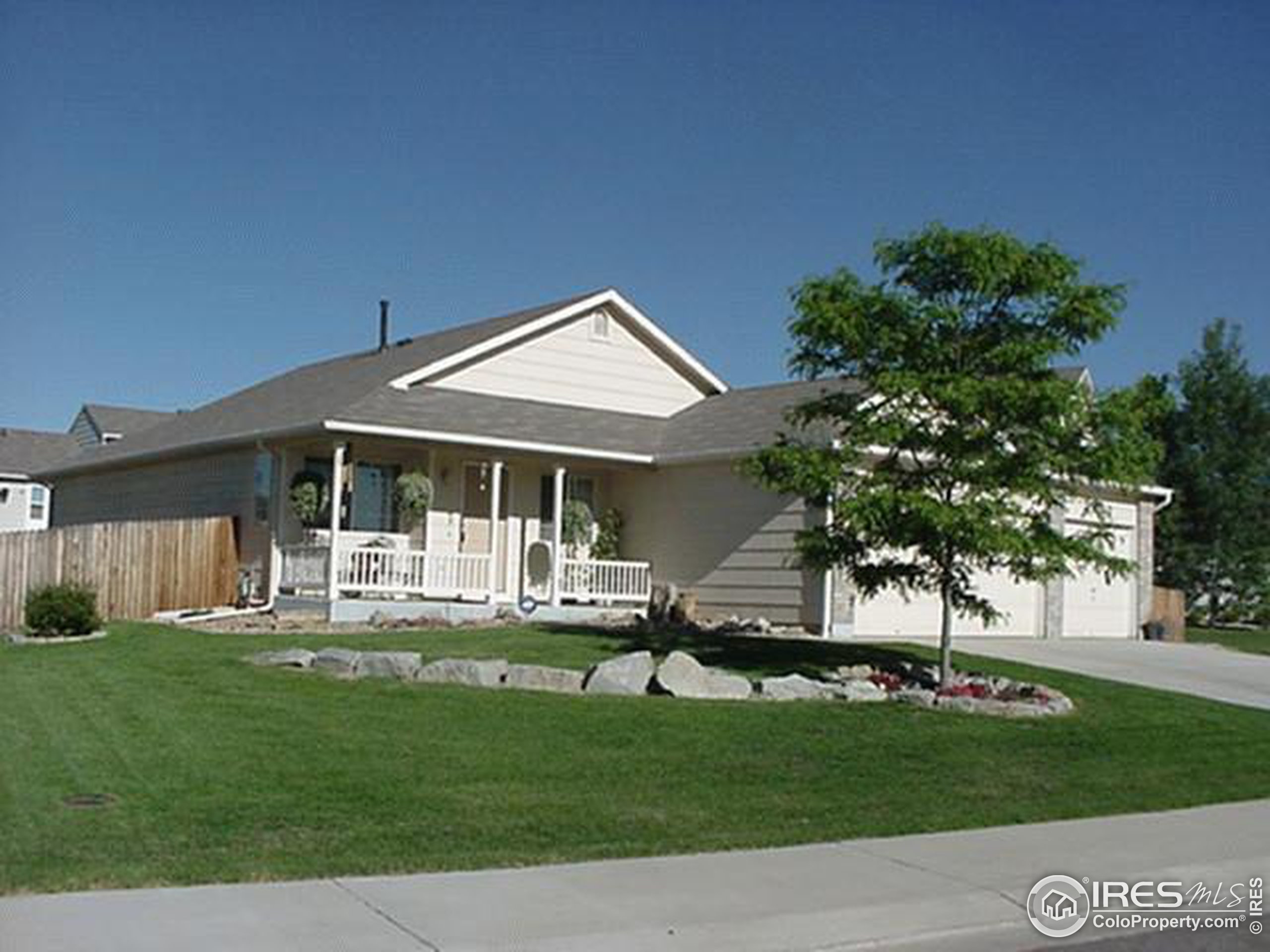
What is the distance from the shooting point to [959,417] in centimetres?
1642

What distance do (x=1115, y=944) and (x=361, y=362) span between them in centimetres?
2450

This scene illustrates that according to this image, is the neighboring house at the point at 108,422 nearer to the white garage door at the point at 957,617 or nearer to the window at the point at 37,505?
the window at the point at 37,505

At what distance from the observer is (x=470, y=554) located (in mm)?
24969

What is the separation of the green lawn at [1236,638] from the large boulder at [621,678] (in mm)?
16342

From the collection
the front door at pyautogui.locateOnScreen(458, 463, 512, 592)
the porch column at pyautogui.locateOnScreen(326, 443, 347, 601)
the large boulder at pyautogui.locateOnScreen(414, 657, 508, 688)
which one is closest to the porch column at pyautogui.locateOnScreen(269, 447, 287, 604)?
the porch column at pyautogui.locateOnScreen(326, 443, 347, 601)

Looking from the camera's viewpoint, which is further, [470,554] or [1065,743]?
[470,554]

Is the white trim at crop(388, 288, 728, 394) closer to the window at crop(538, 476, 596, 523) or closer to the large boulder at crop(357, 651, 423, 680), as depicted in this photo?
the window at crop(538, 476, 596, 523)

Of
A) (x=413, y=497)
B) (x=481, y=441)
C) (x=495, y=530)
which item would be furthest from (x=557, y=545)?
(x=413, y=497)

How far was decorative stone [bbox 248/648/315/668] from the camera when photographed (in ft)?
53.5

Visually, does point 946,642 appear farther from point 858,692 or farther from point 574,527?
point 574,527

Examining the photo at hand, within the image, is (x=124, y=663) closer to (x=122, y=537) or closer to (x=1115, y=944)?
(x=122, y=537)

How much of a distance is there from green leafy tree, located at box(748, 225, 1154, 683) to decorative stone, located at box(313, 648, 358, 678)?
5.28 m

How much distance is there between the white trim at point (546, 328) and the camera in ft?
84.4

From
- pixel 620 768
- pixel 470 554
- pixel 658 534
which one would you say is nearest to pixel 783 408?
pixel 658 534
